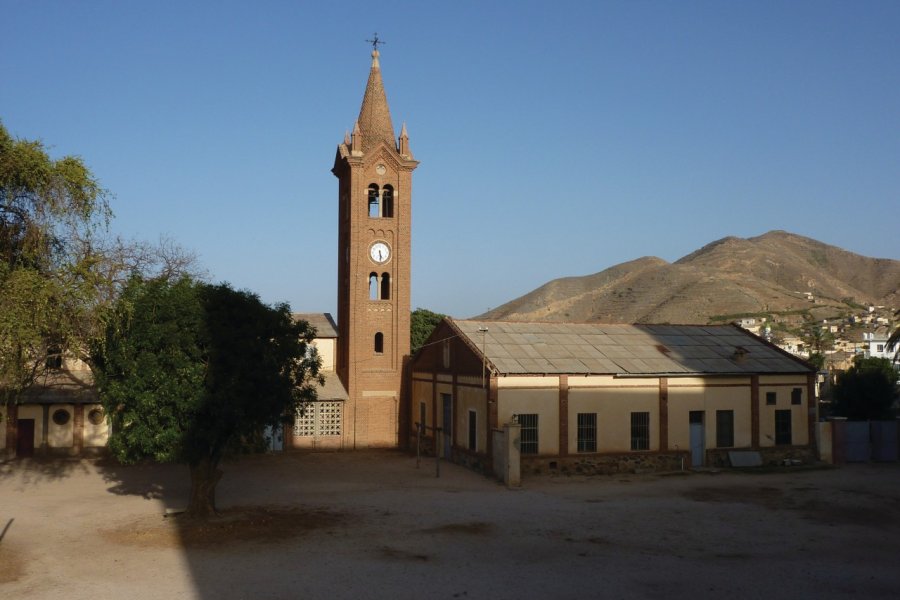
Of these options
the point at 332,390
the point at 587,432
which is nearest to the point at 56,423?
the point at 332,390

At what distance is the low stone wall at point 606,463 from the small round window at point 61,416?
2307cm

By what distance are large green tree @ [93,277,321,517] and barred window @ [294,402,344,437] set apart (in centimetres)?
1786

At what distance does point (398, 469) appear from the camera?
3341cm

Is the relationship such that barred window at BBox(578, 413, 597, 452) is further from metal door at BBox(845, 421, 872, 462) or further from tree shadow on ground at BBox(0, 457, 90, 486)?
tree shadow on ground at BBox(0, 457, 90, 486)

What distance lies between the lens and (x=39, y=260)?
19406mm

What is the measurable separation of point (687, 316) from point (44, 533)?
12613 centimetres

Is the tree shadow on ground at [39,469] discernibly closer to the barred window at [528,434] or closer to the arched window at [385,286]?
the arched window at [385,286]

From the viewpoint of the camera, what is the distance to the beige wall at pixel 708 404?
109ft

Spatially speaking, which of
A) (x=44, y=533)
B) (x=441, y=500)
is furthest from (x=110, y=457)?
(x=441, y=500)

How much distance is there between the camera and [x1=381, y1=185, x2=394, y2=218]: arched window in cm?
4181

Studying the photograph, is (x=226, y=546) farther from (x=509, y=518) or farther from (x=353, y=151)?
(x=353, y=151)

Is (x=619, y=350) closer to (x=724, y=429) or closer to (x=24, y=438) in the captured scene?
(x=724, y=429)

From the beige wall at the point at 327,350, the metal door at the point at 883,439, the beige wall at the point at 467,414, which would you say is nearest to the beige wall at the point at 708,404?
the metal door at the point at 883,439

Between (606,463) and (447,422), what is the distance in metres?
8.17
